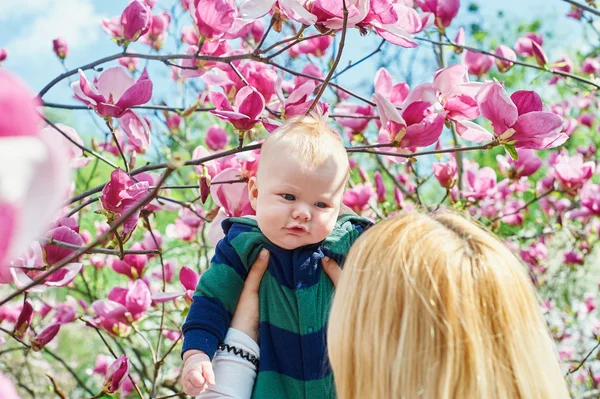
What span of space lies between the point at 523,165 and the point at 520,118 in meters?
1.06

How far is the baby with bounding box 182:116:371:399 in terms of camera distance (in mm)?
1292

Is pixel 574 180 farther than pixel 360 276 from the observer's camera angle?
Yes

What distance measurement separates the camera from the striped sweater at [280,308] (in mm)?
1290

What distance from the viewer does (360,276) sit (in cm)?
102

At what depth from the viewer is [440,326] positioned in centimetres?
95

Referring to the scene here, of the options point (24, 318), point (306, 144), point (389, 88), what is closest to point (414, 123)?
point (306, 144)

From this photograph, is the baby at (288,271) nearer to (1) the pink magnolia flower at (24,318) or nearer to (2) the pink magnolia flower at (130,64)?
(1) the pink magnolia flower at (24,318)

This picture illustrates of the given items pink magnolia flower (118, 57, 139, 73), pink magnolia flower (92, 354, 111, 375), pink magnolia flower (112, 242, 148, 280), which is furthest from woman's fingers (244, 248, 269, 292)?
pink magnolia flower (118, 57, 139, 73)

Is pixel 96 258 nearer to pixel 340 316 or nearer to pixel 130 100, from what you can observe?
pixel 130 100

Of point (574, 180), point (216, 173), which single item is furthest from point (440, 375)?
point (574, 180)

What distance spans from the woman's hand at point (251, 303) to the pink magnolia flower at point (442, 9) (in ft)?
3.44

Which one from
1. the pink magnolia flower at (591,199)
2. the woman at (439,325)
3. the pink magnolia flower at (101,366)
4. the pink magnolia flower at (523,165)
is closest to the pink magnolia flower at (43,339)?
the woman at (439,325)

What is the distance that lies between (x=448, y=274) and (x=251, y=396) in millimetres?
512

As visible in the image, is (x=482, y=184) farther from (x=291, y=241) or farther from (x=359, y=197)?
(x=291, y=241)
